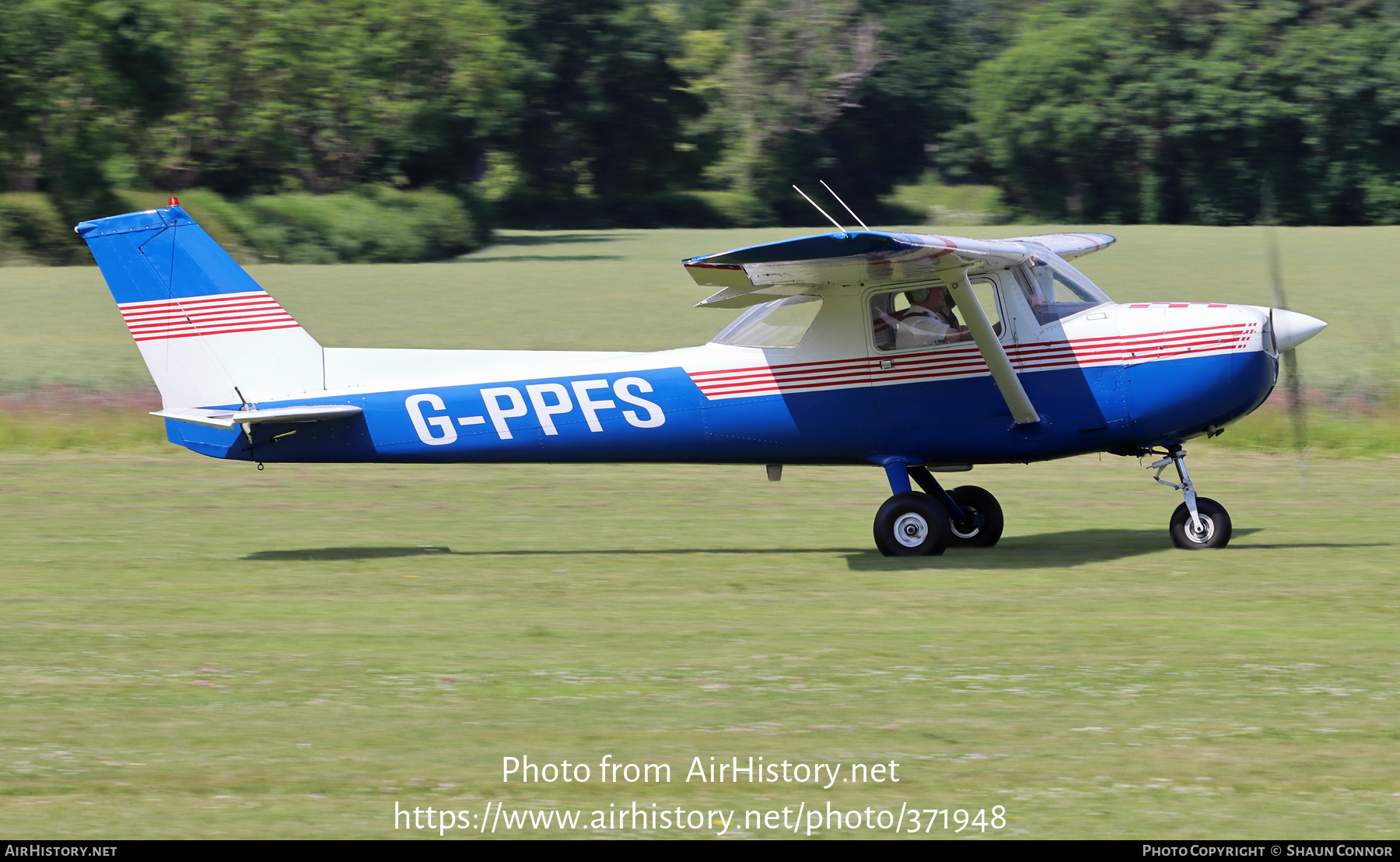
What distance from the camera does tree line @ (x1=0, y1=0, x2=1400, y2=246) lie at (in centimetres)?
6169

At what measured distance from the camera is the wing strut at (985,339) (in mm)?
10609

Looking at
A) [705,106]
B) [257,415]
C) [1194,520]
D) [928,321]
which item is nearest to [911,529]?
[928,321]

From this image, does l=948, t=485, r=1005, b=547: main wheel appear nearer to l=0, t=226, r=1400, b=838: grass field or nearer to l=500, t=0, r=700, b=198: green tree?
l=0, t=226, r=1400, b=838: grass field

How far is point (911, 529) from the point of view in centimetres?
1129

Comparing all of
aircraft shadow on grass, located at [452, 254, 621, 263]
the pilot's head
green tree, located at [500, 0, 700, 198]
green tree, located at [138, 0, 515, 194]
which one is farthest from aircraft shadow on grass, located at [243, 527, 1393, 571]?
green tree, located at [500, 0, 700, 198]

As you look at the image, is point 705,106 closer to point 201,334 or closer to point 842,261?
point 201,334

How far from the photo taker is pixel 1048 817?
206 inches

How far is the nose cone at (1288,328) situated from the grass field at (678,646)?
154 centimetres

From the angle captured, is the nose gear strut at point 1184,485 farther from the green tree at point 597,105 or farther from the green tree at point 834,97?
the green tree at point 597,105

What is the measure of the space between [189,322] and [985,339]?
5.90m

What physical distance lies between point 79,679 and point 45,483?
9590mm

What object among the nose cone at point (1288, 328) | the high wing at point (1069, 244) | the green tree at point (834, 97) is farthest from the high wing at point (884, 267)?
the green tree at point (834, 97)

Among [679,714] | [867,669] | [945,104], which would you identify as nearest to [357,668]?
[679,714]

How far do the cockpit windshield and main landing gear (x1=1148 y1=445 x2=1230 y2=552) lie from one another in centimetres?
126
